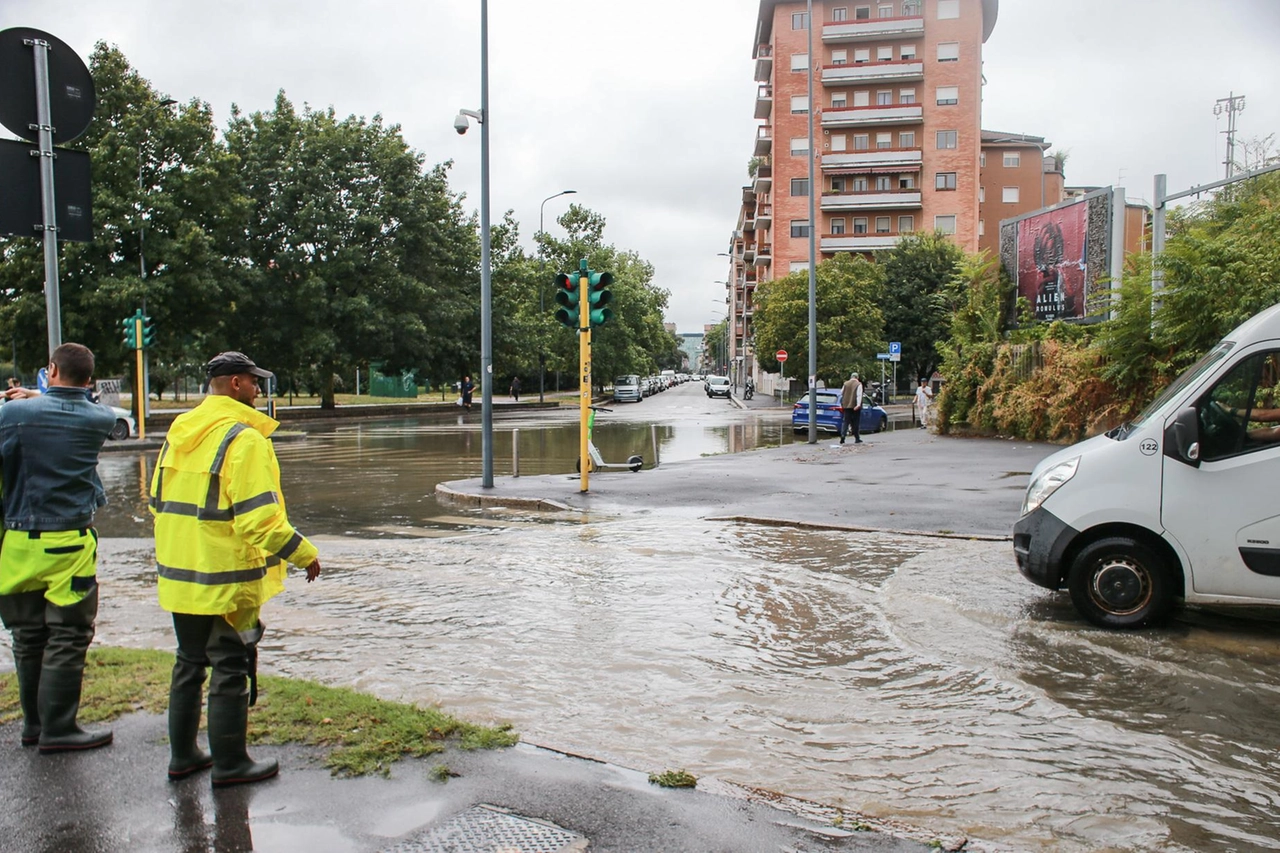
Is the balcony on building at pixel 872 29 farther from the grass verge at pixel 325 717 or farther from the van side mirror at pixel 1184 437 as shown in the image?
the grass verge at pixel 325 717

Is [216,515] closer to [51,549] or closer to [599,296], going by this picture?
[51,549]

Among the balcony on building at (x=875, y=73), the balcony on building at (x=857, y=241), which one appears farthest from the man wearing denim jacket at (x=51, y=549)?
the balcony on building at (x=875, y=73)

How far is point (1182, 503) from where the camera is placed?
648 cm

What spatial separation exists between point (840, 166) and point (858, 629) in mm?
69827

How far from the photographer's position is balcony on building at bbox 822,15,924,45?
7125cm

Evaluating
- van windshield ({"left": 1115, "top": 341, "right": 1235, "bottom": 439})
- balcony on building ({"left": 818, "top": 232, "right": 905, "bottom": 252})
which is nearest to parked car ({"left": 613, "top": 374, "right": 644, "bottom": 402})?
balcony on building ({"left": 818, "top": 232, "right": 905, "bottom": 252})

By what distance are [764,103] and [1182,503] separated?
7915 cm

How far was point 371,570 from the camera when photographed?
920 centimetres

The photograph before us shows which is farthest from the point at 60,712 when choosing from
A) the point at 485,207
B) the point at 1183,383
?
the point at 485,207

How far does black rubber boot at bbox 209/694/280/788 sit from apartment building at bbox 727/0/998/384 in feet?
229

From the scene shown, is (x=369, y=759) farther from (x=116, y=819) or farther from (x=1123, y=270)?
(x=1123, y=270)

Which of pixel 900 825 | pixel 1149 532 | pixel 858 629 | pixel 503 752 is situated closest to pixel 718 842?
pixel 900 825

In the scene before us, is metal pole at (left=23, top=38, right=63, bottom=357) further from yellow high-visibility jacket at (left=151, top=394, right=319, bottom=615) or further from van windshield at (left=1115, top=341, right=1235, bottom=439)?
van windshield at (left=1115, top=341, right=1235, bottom=439)

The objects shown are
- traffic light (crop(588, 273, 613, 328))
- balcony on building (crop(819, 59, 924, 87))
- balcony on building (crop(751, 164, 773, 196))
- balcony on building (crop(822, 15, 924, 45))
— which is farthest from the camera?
balcony on building (crop(751, 164, 773, 196))
